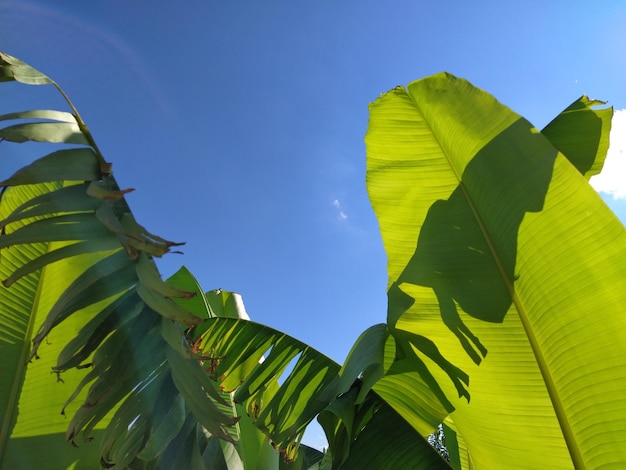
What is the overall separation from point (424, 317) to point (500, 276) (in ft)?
0.94

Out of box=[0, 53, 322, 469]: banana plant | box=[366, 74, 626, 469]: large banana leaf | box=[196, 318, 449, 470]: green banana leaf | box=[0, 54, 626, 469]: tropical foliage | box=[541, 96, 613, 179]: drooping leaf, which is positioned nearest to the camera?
box=[0, 53, 322, 469]: banana plant

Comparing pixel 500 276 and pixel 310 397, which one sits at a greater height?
pixel 500 276

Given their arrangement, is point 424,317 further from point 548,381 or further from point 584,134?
point 584,134

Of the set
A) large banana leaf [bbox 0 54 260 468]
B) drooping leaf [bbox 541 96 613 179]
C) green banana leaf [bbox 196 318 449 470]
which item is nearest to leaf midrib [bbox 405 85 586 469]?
green banana leaf [bbox 196 318 449 470]

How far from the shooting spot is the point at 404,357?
1716 millimetres

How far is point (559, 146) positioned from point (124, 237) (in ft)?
5.58

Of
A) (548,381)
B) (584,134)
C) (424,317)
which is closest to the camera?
(548,381)

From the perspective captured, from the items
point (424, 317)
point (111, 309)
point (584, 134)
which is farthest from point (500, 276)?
point (111, 309)

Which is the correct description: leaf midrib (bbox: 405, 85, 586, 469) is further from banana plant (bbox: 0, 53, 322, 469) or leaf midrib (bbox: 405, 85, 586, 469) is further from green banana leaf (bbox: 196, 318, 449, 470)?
banana plant (bbox: 0, 53, 322, 469)

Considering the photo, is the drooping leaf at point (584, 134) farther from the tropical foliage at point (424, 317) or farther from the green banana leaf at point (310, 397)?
the green banana leaf at point (310, 397)

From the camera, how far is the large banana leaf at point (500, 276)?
4.18ft

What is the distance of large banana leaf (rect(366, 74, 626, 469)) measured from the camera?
1.28 m

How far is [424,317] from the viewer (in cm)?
154

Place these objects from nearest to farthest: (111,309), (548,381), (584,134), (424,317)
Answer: (111,309)
(548,381)
(424,317)
(584,134)
